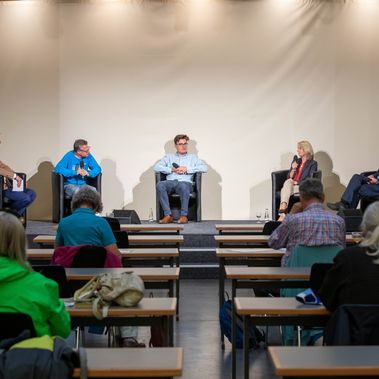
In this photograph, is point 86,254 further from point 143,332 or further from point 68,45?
point 68,45

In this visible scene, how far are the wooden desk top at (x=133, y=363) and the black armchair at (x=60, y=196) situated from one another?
754 cm

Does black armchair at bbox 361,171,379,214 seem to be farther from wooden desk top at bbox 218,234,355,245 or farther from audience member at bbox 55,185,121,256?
audience member at bbox 55,185,121,256

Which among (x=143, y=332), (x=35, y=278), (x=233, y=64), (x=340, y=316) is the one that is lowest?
(x=143, y=332)

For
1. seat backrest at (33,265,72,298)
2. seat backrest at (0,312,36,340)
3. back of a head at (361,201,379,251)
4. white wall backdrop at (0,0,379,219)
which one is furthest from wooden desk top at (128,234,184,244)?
white wall backdrop at (0,0,379,219)

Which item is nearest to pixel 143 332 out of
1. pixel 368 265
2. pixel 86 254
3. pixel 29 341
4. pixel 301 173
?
pixel 86 254

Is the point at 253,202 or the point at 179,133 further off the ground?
the point at 179,133

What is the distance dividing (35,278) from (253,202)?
8382mm

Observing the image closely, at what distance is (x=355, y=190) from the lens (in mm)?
10359

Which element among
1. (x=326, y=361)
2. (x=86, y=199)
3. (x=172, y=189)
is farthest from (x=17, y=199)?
(x=326, y=361)

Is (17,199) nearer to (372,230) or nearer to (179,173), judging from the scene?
(179,173)

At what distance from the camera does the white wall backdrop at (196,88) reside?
36.6 feet

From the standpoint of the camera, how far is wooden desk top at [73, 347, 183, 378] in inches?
102

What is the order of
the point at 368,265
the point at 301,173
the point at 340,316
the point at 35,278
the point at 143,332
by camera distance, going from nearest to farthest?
the point at 35,278
the point at 340,316
the point at 368,265
the point at 143,332
the point at 301,173

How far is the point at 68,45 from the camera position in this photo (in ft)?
36.6
